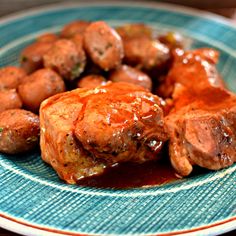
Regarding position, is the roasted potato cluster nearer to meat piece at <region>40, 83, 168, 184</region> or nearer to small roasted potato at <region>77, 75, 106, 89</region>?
small roasted potato at <region>77, 75, 106, 89</region>

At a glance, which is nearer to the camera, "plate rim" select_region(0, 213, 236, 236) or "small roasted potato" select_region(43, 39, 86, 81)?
"plate rim" select_region(0, 213, 236, 236)

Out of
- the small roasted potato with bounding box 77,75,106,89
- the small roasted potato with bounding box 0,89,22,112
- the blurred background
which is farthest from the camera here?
the blurred background

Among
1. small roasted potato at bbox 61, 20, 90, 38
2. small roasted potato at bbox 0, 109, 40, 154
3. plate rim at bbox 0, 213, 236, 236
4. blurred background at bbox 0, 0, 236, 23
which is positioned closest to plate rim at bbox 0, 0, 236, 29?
blurred background at bbox 0, 0, 236, 23

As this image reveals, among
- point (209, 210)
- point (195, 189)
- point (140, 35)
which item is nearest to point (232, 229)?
point (209, 210)

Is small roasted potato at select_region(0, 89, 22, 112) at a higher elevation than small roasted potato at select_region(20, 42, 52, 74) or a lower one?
lower

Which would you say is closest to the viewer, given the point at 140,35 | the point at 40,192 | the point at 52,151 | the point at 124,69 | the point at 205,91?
the point at 40,192

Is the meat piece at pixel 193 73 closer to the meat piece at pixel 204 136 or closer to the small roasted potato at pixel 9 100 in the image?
the meat piece at pixel 204 136

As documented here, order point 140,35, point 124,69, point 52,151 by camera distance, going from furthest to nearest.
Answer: point 140,35
point 124,69
point 52,151

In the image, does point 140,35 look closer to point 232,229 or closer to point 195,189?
point 195,189
